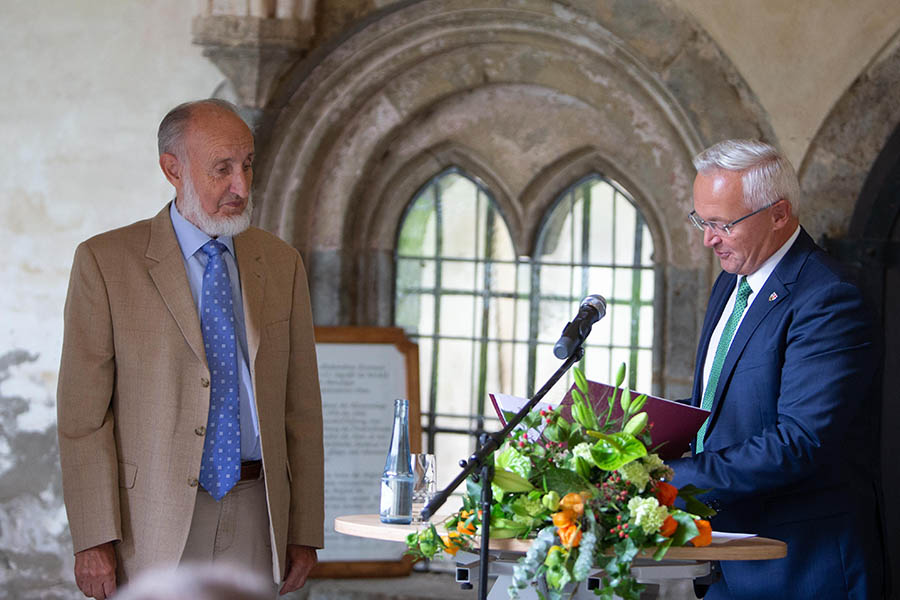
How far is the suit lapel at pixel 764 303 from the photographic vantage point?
2805 mm

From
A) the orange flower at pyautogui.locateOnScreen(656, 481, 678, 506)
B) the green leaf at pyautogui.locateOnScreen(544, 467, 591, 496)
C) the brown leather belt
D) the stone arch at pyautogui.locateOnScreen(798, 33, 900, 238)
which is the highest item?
the stone arch at pyautogui.locateOnScreen(798, 33, 900, 238)

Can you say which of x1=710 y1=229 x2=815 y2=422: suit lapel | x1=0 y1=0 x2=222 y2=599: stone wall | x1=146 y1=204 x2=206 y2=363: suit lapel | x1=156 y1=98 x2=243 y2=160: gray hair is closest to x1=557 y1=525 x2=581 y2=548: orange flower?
x1=710 y1=229 x2=815 y2=422: suit lapel

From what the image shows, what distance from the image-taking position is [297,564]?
299 cm

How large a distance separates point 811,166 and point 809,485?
1.95 meters

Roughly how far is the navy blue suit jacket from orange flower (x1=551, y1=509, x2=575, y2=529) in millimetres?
492

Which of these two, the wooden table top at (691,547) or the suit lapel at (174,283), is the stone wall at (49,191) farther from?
the wooden table top at (691,547)

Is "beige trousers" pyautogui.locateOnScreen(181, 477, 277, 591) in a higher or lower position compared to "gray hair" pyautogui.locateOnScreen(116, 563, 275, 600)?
lower

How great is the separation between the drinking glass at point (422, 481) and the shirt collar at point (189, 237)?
0.72m

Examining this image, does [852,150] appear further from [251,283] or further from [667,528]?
[667,528]

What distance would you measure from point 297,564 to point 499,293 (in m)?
2.55

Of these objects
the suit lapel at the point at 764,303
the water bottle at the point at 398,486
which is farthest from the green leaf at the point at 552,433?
the suit lapel at the point at 764,303

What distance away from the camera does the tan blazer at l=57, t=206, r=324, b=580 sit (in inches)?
108

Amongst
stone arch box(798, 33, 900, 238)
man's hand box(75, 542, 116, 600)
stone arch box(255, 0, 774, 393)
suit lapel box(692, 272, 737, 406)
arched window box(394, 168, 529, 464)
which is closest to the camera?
man's hand box(75, 542, 116, 600)

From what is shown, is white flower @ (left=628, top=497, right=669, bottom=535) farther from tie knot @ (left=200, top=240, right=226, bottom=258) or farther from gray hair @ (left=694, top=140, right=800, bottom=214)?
tie knot @ (left=200, top=240, right=226, bottom=258)
